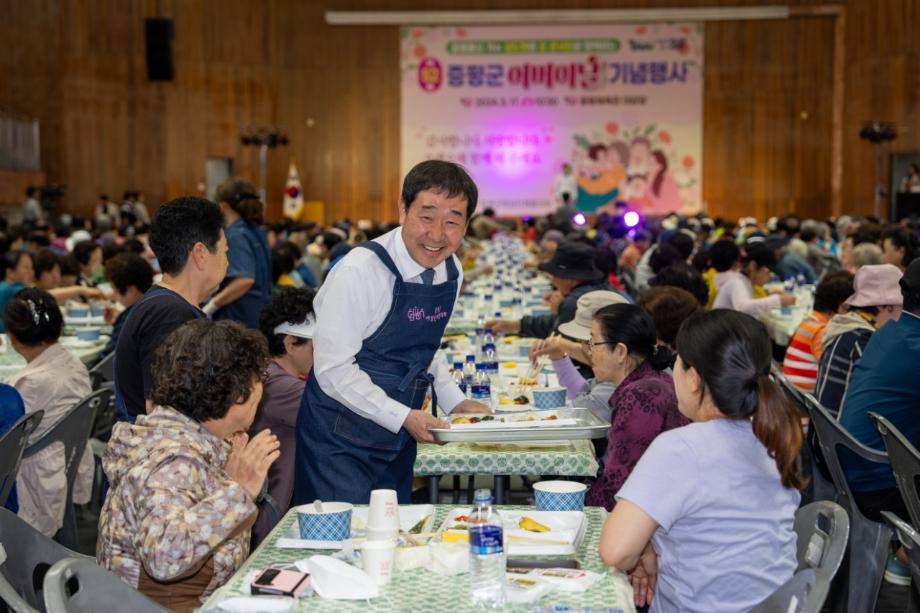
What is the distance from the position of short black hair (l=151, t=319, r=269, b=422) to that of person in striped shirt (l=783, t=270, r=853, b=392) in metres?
3.61

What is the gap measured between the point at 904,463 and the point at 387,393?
1.58 metres

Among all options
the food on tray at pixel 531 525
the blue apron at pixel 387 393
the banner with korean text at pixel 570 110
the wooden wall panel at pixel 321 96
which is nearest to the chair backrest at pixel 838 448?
the blue apron at pixel 387 393

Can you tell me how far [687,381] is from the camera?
2.59 m

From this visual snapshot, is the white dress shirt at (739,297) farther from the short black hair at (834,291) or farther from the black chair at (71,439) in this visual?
the black chair at (71,439)

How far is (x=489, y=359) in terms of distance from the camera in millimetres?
5590

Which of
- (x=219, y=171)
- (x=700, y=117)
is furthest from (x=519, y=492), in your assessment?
(x=700, y=117)

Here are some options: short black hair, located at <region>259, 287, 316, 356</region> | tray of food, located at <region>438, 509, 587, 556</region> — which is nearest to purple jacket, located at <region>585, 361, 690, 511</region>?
tray of food, located at <region>438, 509, 587, 556</region>

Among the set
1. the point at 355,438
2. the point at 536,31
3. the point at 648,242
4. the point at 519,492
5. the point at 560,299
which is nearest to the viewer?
the point at 355,438

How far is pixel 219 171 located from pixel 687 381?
20532 mm

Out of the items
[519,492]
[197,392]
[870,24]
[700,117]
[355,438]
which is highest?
[870,24]

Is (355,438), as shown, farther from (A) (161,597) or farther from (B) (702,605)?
(B) (702,605)

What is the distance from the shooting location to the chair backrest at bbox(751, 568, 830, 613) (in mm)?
2057

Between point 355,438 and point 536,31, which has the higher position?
point 536,31

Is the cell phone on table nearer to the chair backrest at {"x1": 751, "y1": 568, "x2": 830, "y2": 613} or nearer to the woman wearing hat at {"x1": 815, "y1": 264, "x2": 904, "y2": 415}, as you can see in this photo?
the chair backrest at {"x1": 751, "y1": 568, "x2": 830, "y2": 613}
